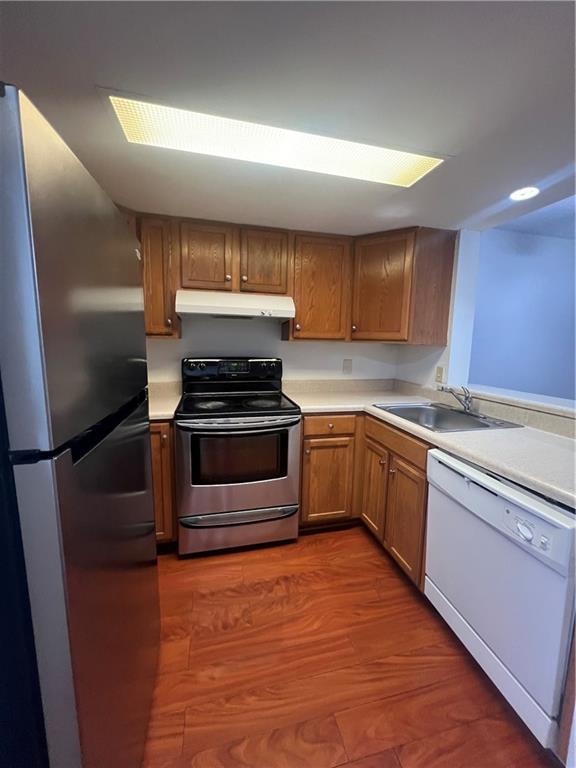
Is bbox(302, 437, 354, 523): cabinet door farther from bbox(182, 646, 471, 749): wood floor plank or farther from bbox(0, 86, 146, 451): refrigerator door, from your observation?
bbox(0, 86, 146, 451): refrigerator door

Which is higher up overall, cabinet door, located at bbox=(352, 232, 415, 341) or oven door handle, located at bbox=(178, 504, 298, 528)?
cabinet door, located at bbox=(352, 232, 415, 341)

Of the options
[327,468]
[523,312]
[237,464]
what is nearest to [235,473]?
[237,464]

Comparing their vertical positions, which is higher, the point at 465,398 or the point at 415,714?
the point at 465,398

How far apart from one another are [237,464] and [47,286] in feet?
5.35

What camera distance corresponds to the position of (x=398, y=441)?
186cm

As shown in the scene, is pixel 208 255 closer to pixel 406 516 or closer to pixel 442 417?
pixel 442 417

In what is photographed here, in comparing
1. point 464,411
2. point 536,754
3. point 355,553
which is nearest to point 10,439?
point 536,754

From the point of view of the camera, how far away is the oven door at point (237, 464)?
74.8 inches

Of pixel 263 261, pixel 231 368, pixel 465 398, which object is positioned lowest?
pixel 465 398

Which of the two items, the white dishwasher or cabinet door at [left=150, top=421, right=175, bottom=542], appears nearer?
the white dishwasher

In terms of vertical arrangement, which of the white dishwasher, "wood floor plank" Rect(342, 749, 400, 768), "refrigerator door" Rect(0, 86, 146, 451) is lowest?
"wood floor plank" Rect(342, 749, 400, 768)

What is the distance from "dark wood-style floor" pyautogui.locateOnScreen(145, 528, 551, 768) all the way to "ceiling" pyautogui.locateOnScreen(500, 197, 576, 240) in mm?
2696

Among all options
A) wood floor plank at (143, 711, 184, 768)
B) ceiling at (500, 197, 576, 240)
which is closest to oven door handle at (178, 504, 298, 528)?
wood floor plank at (143, 711, 184, 768)

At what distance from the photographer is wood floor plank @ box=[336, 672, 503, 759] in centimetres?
112
